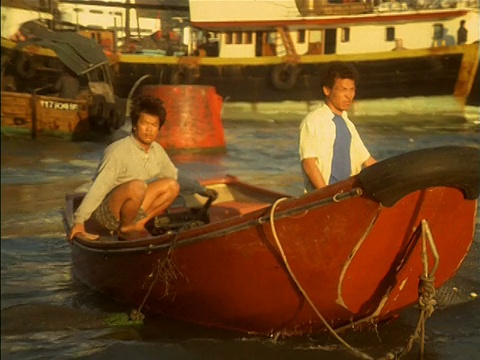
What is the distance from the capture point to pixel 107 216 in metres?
5.31

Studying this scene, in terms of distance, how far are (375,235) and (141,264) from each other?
1.45 meters

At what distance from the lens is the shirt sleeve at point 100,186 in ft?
16.1

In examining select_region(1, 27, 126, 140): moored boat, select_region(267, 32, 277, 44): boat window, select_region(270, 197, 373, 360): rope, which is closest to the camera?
select_region(270, 197, 373, 360): rope

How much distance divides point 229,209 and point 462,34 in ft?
70.1

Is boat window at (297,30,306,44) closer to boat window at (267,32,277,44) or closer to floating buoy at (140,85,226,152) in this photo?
boat window at (267,32,277,44)

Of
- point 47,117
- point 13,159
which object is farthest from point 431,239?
point 47,117

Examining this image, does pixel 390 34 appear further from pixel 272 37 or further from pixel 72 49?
pixel 72 49

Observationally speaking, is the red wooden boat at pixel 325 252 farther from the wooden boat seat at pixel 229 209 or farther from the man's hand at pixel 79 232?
the wooden boat seat at pixel 229 209

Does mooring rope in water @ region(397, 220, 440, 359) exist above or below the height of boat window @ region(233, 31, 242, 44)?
below

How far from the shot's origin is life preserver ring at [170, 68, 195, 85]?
25.4 m

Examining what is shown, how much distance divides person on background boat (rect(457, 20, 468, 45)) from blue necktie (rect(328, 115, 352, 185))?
22.4 meters

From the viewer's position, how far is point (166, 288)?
481 cm

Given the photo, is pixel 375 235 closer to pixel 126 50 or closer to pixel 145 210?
pixel 145 210

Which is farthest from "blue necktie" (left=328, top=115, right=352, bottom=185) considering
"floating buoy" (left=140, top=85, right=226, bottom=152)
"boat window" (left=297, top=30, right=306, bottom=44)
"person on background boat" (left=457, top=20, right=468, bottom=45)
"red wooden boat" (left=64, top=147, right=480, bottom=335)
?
"person on background boat" (left=457, top=20, right=468, bottom=45)
